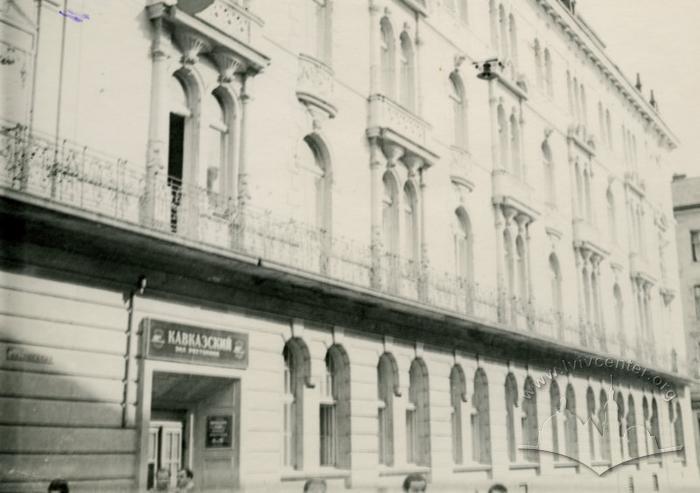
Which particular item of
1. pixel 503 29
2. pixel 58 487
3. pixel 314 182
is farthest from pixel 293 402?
pixel 503 29

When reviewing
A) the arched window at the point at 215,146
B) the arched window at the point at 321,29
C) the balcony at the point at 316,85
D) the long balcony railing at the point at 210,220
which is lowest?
the long balcony railing at the point at 210,220

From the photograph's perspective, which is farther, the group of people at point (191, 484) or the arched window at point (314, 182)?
the arched window at point (314, 182)

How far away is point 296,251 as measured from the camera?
18016 mm

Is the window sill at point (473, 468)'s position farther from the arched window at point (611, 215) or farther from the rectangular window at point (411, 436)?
the arched window at point (611, 215)

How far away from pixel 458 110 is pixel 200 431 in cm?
1417

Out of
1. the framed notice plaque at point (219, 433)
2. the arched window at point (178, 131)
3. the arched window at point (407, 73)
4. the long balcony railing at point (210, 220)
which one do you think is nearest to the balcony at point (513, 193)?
the long balcony railing at point (210, 220)

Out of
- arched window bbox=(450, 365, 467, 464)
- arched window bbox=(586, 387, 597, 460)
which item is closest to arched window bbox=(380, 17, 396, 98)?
arched window bbox=(450, 365, 467, 464)

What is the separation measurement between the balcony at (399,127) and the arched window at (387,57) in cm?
77

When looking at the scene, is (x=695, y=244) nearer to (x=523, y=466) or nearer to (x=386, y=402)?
(x=523, y=466)

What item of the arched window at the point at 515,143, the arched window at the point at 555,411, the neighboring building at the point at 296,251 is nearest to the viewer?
the neighboring building at the point at 296,251

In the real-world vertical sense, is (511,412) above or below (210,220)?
below

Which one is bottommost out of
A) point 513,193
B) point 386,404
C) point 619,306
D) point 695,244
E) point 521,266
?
point 386,404

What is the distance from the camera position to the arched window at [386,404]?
798 inches

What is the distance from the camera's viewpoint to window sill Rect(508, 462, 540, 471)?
25.3 m
